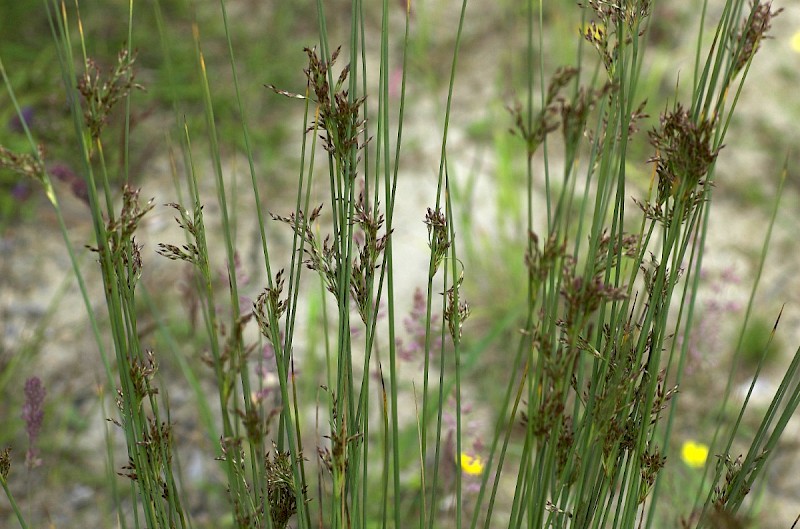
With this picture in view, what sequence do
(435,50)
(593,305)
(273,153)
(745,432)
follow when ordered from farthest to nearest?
(435,50) < (273,153) < (745,432) < (593,305)

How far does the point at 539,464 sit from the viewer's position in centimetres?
76

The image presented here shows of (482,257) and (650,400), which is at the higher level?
(482,257)

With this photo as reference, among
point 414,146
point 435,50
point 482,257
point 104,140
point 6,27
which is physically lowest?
point 482,257

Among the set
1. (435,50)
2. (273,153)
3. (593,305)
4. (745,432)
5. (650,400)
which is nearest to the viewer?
(593,305)

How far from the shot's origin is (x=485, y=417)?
1959 millimetres

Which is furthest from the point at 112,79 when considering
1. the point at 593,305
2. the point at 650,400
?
the point at 650,400

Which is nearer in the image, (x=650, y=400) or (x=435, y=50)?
(x=650, y=400)

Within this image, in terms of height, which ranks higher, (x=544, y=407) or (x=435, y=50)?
(x=435, y=50)

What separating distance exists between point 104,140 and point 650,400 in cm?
204

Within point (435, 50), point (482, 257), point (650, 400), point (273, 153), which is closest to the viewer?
point (650, 400)

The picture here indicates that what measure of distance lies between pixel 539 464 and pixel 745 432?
1333mm

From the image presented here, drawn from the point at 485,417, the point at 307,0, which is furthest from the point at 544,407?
the point at 307,0

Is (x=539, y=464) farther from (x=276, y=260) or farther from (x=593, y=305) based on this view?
(x=276, y=260)

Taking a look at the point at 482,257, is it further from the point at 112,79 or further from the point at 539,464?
the point at 112,79
